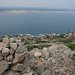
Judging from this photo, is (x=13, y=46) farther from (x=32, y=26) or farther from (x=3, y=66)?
(x=32, y=26)

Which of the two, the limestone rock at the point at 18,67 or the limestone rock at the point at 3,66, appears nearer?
the limestone rock at the point at 3,66

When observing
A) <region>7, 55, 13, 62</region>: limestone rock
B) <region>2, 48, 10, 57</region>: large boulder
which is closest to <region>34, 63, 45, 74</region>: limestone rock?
<region>7, 55, 13, 62</region>: limestone rock

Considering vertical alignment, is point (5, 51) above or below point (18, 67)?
above

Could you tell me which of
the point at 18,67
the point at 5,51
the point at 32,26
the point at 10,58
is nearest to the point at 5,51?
the point at 5,51

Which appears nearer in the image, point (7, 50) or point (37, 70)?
point (7, 50)

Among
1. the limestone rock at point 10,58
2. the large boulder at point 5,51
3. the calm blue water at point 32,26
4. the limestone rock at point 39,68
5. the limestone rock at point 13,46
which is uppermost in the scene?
the limestone rock at point 13,46

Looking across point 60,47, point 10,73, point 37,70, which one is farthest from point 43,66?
point 60,47

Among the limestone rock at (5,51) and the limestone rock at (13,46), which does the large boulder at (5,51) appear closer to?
the limestone rock at (5,51)

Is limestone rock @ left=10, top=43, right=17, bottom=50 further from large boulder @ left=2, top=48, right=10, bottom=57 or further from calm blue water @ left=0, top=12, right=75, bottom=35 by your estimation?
calm blue water @ left=0, top=12, right=75, bottom=35

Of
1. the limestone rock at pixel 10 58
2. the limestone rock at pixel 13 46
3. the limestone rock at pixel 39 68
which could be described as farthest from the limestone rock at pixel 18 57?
the limestone rock at pixel 39 68

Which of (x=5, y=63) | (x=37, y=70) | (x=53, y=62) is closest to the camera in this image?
(x=5, y=63)

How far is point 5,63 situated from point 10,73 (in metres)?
0.40

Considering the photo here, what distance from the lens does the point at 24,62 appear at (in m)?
8.53

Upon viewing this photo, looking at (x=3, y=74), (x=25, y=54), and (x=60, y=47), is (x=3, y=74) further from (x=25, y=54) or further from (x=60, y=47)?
(x=60, y=47)
